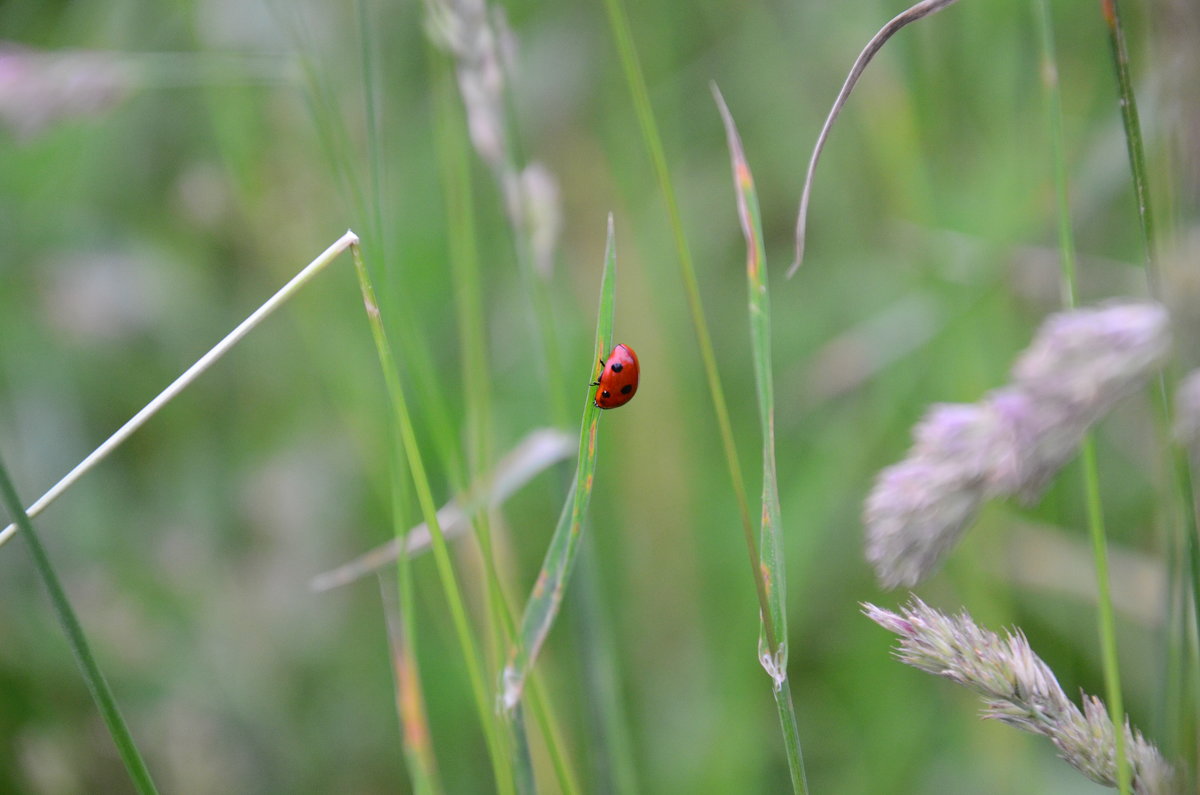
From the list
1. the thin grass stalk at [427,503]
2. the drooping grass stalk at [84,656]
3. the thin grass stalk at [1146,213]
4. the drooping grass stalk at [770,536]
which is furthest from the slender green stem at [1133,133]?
the drooping grass stalk at [84,656]

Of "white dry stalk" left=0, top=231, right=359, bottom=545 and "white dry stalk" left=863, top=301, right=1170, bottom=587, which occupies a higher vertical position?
"white dry stalk" left=0, top=231, right=359, bottom=545

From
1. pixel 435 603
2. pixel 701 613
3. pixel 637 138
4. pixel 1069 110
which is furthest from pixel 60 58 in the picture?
pixel 1069 110

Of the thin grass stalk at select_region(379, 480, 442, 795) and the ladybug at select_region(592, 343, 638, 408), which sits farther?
the ladybug at select_region(592, 343, 638, 408)

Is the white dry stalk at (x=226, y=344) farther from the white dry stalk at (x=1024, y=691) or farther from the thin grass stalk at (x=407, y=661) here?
the white dry stalk at (x=1024, y=691)

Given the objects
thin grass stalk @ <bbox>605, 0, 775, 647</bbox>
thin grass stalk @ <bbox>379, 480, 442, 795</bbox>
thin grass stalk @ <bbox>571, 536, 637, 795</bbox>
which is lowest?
thin grass stalk @ <bbox>571, 536, 637, 795</bbox>

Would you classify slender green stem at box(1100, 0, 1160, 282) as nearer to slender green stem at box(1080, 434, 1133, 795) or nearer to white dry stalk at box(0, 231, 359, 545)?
slender green stem at box(1080, 434, 1133, 795)

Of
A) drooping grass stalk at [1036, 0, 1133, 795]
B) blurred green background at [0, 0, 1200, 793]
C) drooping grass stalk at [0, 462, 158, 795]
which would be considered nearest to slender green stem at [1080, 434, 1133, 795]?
drooping grass stalk at [1036, 0, 1133, 795]

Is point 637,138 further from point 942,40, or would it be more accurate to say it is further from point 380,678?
point 380,678
